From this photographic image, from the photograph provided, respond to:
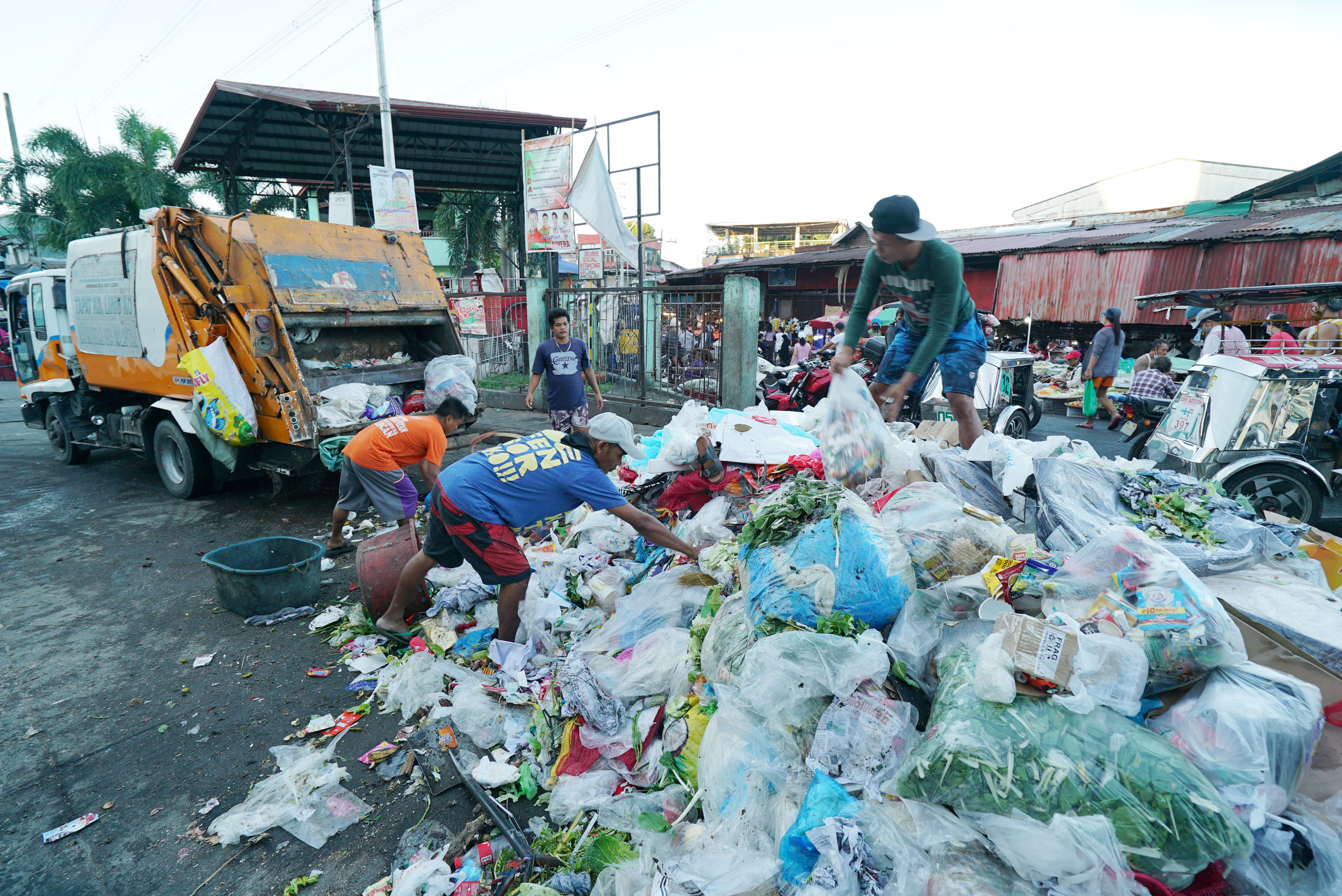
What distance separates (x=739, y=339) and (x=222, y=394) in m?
5.01

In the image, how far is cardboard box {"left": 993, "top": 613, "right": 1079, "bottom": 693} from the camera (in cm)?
167

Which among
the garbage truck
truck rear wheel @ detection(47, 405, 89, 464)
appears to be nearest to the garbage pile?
the garbage truck

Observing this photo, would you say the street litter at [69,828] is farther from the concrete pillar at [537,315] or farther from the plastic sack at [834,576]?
the concrete pillar at [537,315]

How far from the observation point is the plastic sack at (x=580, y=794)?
7.09 feet

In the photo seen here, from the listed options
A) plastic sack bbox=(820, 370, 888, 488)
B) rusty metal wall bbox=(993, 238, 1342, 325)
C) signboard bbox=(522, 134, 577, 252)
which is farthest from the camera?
rusty metal wall bbox=(993, 238, 1342, 325)

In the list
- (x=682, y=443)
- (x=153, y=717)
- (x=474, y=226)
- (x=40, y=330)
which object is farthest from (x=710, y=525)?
(x=474, y=226)

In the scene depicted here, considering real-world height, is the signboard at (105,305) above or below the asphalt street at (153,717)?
above

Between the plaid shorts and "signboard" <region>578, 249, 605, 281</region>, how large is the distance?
6640 mm

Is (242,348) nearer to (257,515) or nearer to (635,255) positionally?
(257,515)

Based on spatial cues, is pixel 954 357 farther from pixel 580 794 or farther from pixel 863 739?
pixel 580 794

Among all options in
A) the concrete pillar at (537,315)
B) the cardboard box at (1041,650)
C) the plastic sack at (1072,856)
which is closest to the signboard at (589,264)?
the concrete pillar at (537,315)

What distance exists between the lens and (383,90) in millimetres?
10898

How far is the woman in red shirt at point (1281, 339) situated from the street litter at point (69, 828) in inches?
263

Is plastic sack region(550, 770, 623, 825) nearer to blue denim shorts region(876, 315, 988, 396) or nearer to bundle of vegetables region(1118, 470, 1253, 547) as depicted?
bundle of vegetables region(1118, 470, 1253, 547)
